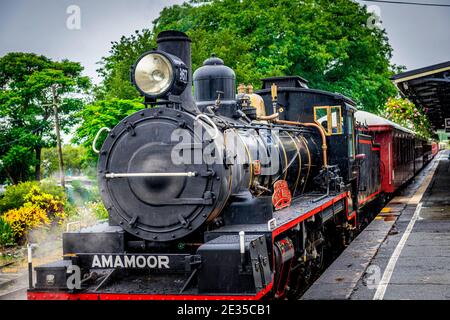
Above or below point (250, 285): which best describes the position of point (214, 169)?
above

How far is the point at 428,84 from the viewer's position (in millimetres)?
16328

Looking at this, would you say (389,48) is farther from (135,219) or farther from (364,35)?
(135,219)

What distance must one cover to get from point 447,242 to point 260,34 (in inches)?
838

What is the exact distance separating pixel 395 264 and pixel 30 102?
29924 mm

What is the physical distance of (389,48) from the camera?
3766 centimetres

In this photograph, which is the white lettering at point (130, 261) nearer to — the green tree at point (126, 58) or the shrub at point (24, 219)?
the shrub at point (24, 219)

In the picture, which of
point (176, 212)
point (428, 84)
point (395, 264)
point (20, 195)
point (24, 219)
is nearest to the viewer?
point (176, 212)

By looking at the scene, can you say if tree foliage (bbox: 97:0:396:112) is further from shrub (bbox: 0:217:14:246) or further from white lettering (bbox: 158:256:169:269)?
white lettering (bbox: 158:256:169:269)

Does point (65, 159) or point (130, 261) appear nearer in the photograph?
point (130, 261)

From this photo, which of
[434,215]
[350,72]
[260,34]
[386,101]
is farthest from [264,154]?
[386,101]

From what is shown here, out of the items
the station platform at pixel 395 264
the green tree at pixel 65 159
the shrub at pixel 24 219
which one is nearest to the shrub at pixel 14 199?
the shrub at pixel 24 219

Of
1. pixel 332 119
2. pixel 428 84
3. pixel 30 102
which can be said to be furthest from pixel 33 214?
pixel 30 102

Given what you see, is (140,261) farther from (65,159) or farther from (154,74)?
(65,159)

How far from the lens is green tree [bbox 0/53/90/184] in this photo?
111 ft
